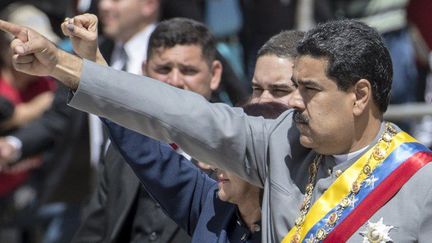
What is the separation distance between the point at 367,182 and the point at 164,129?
65 cm

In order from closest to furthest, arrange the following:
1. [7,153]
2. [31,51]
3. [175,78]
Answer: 1. [31,51]
2. [175,78]
3. [7,153]

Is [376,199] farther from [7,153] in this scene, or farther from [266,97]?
[7,153]

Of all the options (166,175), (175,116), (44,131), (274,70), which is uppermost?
(175,116)

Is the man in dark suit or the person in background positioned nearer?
the person in background

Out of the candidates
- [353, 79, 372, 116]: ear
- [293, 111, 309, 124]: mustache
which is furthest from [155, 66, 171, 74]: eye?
[353, 79, 372, 116]: ear

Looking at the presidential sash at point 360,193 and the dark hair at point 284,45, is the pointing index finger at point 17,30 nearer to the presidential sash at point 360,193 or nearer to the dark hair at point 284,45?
the presidential sash at point 360,193

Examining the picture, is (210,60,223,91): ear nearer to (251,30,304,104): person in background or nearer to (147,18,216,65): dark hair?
(147,18,216,65): dark hair

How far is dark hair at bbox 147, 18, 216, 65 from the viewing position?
5852 millimetres

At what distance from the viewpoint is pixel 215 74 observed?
19.6ft

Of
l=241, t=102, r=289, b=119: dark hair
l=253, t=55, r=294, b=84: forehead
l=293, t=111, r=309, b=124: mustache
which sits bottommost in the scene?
l=253, t=55, r=294, b=84: forehead

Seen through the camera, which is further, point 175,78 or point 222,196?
point 175,78

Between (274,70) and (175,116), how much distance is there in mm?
1410

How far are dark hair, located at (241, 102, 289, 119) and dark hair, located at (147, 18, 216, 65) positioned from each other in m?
1.33

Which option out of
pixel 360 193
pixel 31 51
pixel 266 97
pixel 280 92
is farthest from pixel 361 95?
pixel 280 92
